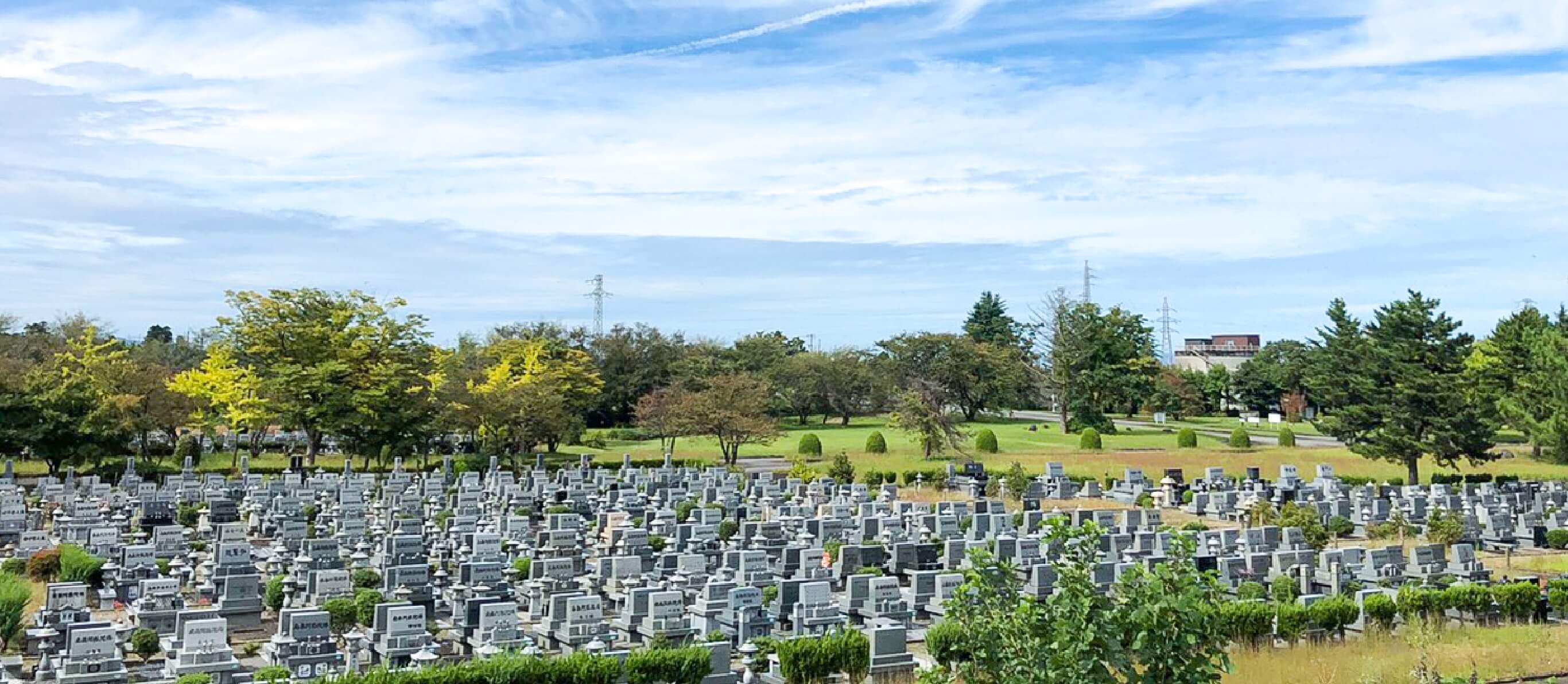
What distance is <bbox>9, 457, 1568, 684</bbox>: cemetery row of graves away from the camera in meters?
15.0

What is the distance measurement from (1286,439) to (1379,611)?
47931 millimetres

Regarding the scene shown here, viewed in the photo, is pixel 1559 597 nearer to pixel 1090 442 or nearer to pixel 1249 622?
pixel 1249 622

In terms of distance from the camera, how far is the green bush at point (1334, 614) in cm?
1723

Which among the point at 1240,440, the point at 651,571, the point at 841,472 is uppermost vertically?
the point at 1240,440

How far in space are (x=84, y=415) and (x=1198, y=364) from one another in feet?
448

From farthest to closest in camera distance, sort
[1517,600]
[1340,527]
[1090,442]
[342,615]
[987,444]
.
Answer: [1090,442] < [987,444] < [1340,527] < [1517,600] < [342,615]

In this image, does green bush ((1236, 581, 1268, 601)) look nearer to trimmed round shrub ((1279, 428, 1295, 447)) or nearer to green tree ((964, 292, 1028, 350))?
trimmed round shrub ((1279, 428, 1295, 447))

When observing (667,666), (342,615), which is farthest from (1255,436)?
(667,666)

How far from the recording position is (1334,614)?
1738cm

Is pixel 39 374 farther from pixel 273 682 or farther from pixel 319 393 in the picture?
pixel 273 682

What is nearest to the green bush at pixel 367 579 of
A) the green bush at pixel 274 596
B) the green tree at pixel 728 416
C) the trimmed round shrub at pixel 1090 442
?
the green bush at pixel 274 596

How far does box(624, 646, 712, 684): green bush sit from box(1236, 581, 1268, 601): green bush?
27.5ft

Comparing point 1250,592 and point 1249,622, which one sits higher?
point 1250,592

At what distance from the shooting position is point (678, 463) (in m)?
51.2
